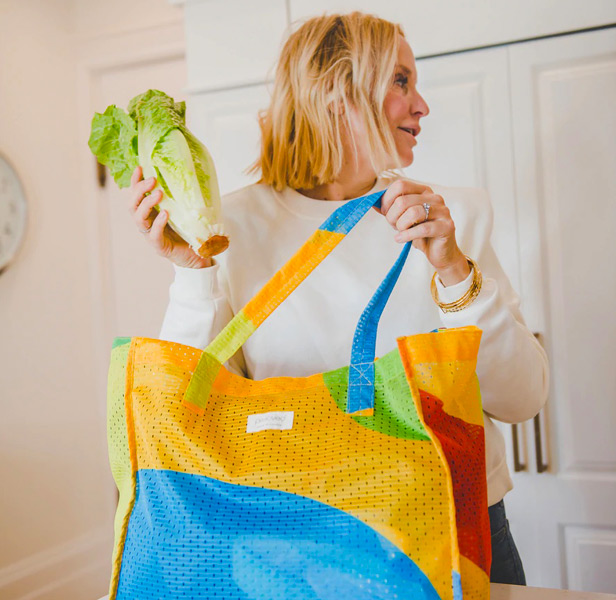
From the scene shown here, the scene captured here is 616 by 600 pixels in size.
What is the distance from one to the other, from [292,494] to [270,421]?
0.26ft

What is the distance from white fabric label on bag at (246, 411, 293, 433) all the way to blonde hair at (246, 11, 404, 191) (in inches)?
17.9

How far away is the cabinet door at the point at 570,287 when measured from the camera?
5.06 ft

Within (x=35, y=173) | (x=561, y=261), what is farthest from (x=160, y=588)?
(x=35, y=173)

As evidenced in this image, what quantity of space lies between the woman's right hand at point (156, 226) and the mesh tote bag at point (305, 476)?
0.19 meters

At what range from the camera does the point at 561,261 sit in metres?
1.58

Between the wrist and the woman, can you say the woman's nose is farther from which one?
the wrist

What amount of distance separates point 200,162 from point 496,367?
17.7 inches

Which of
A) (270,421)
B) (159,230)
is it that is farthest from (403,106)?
(270,421)

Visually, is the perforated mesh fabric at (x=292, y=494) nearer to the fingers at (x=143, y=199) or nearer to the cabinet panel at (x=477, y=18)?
the fingers at (x=143, y=199)

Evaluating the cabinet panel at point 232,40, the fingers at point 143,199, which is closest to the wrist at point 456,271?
the fingers at point 143,199

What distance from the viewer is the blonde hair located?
0.99 metres

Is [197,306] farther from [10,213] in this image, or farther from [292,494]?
[10,213]

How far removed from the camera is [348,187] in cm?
103

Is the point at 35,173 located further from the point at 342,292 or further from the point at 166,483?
the point at 166,483
